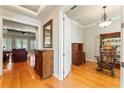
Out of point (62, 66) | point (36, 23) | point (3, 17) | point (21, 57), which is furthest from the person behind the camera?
point (21, 57)

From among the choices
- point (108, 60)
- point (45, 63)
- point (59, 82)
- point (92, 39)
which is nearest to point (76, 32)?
point (92, 39)

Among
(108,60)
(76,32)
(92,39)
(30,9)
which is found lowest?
(108,60)

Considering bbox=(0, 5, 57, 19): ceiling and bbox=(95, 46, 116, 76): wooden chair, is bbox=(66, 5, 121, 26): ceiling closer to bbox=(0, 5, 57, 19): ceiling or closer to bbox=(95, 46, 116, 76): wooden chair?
bbox=(0, 5, 57, 19): ceiling

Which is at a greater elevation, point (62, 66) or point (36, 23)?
point (36, 23)

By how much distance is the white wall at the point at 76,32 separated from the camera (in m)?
5.79

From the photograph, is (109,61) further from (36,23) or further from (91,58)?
(36,23)

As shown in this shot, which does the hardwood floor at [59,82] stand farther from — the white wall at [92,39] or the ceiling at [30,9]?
the white wall at [92,39]

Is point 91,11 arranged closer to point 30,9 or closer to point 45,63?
point 30,9

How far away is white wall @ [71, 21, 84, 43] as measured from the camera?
5.79 metres

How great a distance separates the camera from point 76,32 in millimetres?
6172
